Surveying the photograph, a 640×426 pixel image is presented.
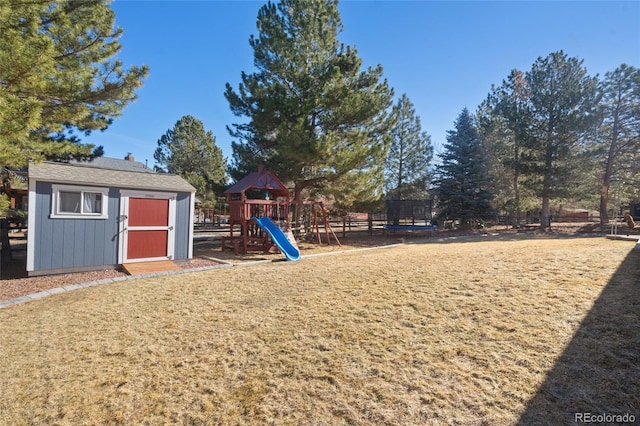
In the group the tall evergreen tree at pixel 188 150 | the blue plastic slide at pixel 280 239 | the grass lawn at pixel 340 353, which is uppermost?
the tall evergreen tree at pixel 188 150

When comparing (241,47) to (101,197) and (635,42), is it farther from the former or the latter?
(635,42)

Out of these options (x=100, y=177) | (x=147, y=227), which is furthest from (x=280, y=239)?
(x=100, y=177)

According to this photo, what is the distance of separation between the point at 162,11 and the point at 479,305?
1128 cm

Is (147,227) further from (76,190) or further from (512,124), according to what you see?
(512,124)

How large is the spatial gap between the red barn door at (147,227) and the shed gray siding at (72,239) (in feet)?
0.75

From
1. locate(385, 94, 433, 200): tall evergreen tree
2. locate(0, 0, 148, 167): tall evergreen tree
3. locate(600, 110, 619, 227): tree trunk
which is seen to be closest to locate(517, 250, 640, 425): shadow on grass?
locate(0, 0, 148, 167): tall evergreen tree

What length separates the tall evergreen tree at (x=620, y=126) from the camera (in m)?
17.8

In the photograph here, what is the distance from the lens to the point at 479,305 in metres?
4.19

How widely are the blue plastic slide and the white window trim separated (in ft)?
14.8

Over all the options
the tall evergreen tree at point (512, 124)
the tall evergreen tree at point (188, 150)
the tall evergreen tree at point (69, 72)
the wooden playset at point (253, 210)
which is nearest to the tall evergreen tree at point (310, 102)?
the wooden playset at point (253, 210)

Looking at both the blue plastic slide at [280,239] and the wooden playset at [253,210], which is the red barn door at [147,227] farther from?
the blue plastic slide at [280,239]

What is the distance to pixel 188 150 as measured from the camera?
101 feet

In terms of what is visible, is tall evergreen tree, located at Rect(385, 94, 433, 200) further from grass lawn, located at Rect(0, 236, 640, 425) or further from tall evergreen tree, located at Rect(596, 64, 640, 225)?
grass lawn, located at Rect(0, 236, 640, 425)

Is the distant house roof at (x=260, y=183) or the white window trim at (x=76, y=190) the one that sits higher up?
the distant house roof at (x=260, y=183)
